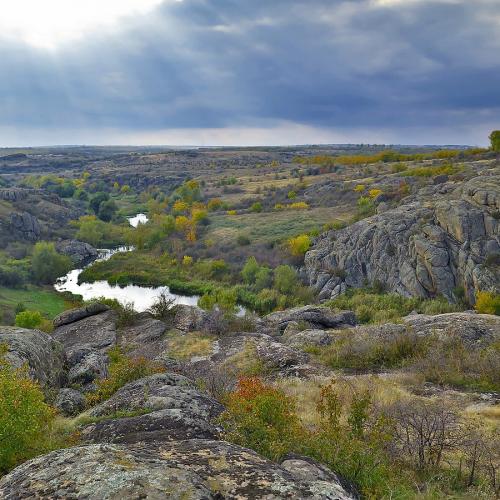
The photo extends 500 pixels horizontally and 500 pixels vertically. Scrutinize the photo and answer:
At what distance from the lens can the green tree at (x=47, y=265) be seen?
66375mm

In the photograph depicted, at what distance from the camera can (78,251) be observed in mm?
82250

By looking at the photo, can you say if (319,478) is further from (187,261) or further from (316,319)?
(187,261)

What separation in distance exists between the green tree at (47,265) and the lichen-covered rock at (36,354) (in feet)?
176

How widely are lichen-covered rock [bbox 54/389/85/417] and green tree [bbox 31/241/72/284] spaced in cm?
5859

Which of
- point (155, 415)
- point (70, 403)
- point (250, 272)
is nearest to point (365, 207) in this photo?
point (250, 272)

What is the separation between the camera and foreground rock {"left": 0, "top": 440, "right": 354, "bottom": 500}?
4.31 m

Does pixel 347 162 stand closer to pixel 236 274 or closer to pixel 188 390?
pixel 236 274

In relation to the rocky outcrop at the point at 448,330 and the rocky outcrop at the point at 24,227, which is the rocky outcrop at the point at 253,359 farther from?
the rocky outcrop at the point at 24,227

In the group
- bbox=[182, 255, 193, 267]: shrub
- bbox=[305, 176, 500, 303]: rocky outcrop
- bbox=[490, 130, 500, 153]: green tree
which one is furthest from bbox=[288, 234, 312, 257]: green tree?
bbox=[490, 130, 500, 153]: green tree

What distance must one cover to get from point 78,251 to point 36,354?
71.3 meters

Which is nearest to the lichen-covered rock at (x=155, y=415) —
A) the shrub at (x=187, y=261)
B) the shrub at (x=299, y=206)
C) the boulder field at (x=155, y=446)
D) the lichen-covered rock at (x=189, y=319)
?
the boulder field at (x=155, y=446)

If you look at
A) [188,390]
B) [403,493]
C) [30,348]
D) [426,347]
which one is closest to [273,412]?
[403,493]

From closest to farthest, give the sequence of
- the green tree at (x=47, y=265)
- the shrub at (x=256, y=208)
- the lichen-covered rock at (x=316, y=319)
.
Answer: the lichen-covered rock at (x=316, y=319)
the green tree at (x=47, y=265)
the shrub at (x=256, y=208)

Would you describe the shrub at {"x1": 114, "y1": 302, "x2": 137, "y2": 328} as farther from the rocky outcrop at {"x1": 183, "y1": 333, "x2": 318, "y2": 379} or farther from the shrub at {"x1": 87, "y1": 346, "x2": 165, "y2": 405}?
the shrub at {"x1": 87, "y1": 346, "x2": 165, "y2": 405}
